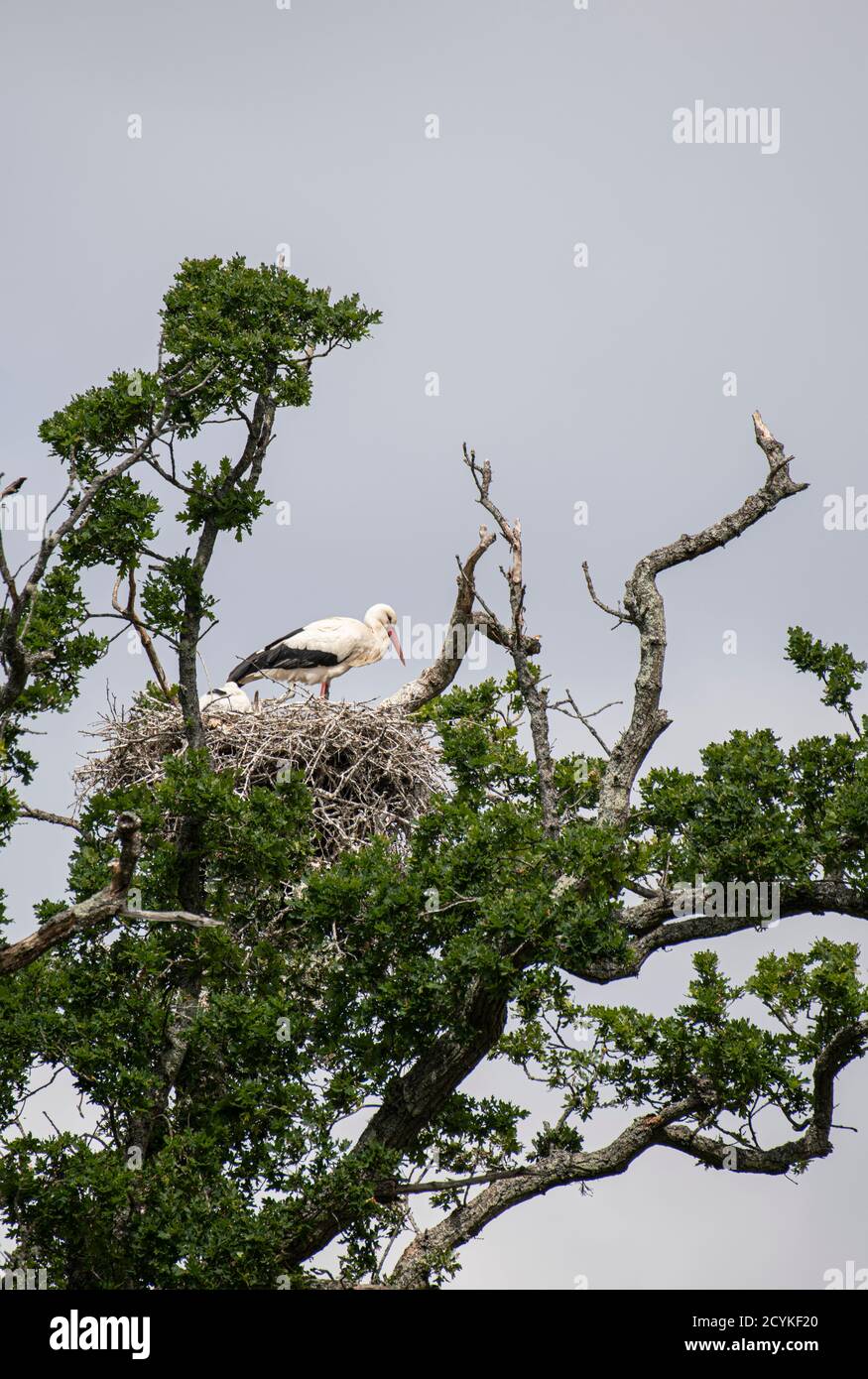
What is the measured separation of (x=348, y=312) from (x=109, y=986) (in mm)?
5306

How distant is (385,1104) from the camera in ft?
43.5

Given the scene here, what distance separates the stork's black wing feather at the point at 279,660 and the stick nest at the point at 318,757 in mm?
2465

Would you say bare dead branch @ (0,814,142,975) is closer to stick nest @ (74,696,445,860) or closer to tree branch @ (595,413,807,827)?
tree branch @ (595,413,807,827)

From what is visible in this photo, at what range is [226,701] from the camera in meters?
17.4

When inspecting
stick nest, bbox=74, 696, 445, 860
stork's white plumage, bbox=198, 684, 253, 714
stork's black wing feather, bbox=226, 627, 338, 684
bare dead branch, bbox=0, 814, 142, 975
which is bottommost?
bare dead branch, bbox=0, 814, 142, 975

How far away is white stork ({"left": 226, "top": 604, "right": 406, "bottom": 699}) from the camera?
63.3 ft

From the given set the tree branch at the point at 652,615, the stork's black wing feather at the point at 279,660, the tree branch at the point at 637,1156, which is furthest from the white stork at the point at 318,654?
the tree branch at the point at 637,1156

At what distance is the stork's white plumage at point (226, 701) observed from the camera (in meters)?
16.9

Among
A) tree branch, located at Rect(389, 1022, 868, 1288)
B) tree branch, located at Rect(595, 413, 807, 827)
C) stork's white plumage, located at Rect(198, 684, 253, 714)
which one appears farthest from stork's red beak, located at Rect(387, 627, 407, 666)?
tree branch, located at Rect(389, 1022, 868, 1288)

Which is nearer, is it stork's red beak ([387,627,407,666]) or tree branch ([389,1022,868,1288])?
tree branch ([389,1022,868,1288])

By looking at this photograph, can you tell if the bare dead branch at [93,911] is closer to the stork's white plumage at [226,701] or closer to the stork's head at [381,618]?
the stork's white plumage at [226,701]

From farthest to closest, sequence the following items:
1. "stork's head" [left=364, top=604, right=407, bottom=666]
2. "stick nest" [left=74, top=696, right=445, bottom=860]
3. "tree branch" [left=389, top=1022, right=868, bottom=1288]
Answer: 1. "stork's head" [left=364, top=604, right=407, bottom=666]
2. "stick nest" [left=74, top=696, right=445, bottom=860]
3. "tree branch" [left=389, top=1022, right=868, bottom=1288]

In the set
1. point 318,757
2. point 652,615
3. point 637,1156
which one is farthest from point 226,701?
point 637,1156
